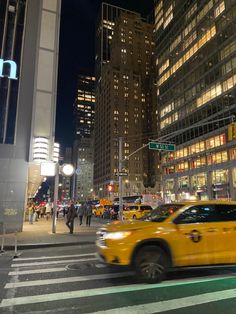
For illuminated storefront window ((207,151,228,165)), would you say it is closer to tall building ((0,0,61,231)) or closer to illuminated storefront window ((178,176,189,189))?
illuminated storefront window ((178,176,189,189))

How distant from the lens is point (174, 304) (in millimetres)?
5660

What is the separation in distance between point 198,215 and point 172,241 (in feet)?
3.33

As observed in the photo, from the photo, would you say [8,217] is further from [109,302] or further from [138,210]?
[138,210]

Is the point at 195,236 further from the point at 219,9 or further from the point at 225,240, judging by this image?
the point at 219,9

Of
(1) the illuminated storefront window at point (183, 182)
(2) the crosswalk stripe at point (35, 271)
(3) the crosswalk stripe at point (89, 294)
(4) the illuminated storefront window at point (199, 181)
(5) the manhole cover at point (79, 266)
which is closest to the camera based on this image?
(3) the crosswalk stripe at point (89, 294)

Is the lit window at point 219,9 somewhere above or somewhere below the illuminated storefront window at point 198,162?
above

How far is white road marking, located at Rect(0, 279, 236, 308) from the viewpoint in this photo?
216 inches

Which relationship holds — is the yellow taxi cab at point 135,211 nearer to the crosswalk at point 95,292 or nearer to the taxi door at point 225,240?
the crosswalk at point 95,292

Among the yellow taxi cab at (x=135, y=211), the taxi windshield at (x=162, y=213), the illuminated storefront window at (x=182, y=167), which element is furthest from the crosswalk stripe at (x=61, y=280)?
the illuminated storefront window at (x=182, y=167)

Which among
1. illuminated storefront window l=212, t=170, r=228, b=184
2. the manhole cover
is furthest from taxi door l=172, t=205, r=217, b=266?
illuminated storefront window l=212, t=170, r=228, b=184

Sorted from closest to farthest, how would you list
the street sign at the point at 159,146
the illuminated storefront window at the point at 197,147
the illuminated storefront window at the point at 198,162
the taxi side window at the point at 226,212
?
the taxi side window at the point at 226,212, the street sign at the point at 159,146, the illuminated storefront window at the point at 198,162, the illuminated storefront window at the point at 197,147

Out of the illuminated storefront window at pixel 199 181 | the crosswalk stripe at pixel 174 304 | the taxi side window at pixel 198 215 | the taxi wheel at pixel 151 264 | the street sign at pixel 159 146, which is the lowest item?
the crosswalk stripe at pixel 174 304

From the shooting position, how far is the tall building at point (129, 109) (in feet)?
476

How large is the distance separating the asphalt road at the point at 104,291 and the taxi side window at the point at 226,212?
1.39m
